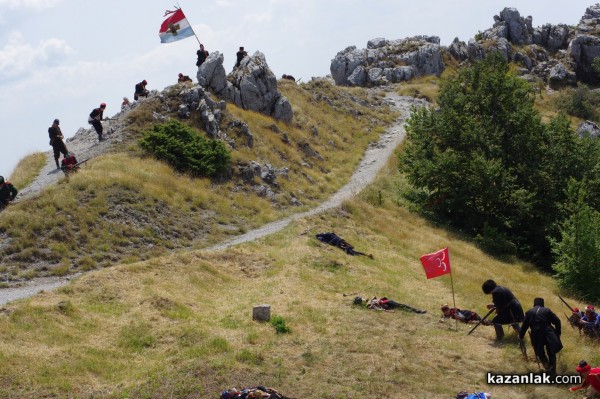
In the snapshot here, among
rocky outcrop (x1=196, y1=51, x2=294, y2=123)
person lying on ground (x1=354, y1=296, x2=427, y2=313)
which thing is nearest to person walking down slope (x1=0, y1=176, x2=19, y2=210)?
person lying on ground (x1=354, y1=296, x2=427, y2=313)

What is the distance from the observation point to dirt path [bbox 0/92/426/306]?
67.7 feet

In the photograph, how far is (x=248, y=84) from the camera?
4584 cm

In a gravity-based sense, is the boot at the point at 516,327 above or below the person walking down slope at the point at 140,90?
below

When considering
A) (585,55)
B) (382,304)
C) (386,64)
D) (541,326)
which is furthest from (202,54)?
(585,55)

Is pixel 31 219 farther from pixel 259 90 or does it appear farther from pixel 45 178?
pixel 259 90

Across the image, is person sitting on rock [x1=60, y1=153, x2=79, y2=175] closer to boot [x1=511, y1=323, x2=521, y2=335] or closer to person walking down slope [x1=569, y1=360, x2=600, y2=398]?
boot [x1=511, y1=323, x2=521, y2=335]

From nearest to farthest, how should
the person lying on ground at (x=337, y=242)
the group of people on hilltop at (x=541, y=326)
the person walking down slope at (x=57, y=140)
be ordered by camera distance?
the group of people on hilltop at (x=541, y=326) < the person lying on ground at (x=337, y=242) < the person walking down slope at (x=57, y=140)

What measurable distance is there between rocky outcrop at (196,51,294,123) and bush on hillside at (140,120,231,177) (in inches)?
334

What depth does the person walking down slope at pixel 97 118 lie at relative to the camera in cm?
3634

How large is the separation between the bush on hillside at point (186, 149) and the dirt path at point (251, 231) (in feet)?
8.18

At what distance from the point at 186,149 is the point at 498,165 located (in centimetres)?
1749

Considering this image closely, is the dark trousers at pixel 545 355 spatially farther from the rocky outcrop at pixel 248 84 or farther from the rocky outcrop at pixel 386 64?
the rocky outcrop at pixel 386 64

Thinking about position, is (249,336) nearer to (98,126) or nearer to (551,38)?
(98,126)

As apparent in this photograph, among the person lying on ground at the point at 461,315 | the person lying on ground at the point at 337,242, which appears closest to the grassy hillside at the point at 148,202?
the person lying on ground at the point at 337,242
